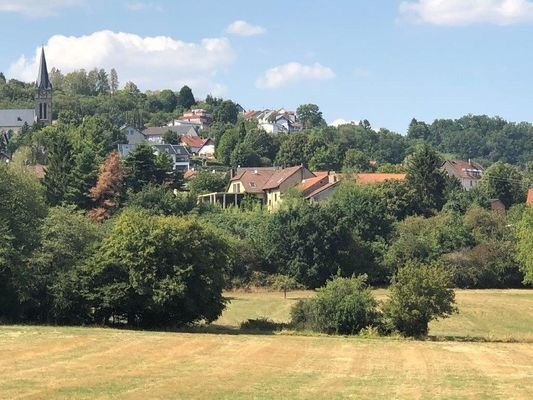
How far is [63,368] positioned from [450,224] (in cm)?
6511

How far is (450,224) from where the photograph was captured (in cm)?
8619

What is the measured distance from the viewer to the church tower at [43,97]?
613 feet

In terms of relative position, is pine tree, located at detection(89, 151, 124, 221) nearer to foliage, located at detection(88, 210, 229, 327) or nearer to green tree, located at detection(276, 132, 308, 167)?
foliage, located at detection(88, 210, 229, 327)

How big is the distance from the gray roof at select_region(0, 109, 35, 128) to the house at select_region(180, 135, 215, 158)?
1379 inches

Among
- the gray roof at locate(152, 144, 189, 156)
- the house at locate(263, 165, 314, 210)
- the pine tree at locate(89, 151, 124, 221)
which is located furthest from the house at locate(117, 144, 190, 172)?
the pine tree at locate(89, 151, 124, 221)

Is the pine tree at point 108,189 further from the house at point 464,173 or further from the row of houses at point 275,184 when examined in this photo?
the house at point 464,173

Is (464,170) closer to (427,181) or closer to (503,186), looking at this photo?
(503,186)

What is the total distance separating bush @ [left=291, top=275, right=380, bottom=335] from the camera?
44.3 meters

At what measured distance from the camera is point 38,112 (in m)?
190

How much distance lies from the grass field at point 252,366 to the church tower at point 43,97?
15168cm

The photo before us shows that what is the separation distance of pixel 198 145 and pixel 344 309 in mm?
148557

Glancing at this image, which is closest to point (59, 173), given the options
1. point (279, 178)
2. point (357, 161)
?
point (279, 178)

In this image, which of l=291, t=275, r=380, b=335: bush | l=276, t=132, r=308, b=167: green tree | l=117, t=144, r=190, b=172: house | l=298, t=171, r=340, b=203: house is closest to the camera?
l=291, t=275, r=380, b=335: bush

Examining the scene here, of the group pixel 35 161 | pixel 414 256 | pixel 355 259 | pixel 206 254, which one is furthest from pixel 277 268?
pixel 35 161
